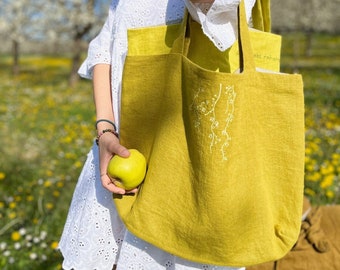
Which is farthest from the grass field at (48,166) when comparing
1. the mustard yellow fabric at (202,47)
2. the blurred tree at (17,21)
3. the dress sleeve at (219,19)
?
the blurred tree at (17,21)

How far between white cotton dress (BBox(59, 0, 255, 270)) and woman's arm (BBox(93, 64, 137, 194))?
0.08ft

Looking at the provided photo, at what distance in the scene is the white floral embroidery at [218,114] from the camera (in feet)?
3.48

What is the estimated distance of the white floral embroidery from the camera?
1.06 metres

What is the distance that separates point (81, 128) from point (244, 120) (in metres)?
4.85

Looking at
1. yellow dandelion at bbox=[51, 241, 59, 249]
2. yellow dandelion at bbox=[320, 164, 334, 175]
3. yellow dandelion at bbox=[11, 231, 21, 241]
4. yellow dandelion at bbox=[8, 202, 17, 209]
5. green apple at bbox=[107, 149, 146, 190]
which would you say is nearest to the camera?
green apple at bbox=[107, 149, 146, 190]

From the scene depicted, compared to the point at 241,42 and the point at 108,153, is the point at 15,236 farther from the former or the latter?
the point at 241,42

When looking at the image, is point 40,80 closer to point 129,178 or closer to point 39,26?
point 39,26

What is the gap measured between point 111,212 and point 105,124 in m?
0.26

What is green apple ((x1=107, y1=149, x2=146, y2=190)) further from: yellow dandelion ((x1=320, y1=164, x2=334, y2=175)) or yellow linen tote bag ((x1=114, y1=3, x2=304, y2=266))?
yellow dandelion ((x1=320, y1=164, x2=334, y2=175))

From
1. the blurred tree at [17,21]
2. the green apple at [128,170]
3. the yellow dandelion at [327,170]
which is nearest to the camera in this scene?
the green apple at [128,170]

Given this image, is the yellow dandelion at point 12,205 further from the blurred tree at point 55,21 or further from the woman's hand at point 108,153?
the blurred tree at point 55,21

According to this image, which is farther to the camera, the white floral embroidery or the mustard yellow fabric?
the mustard yellow fabric

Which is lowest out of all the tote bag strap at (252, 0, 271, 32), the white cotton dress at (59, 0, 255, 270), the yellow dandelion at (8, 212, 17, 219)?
the yellow dandelion at (8, 212, 17, 219)

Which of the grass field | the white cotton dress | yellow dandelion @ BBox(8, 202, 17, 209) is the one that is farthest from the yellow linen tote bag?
yellow dandelion @ BBox(8, 202, 17, 209)
